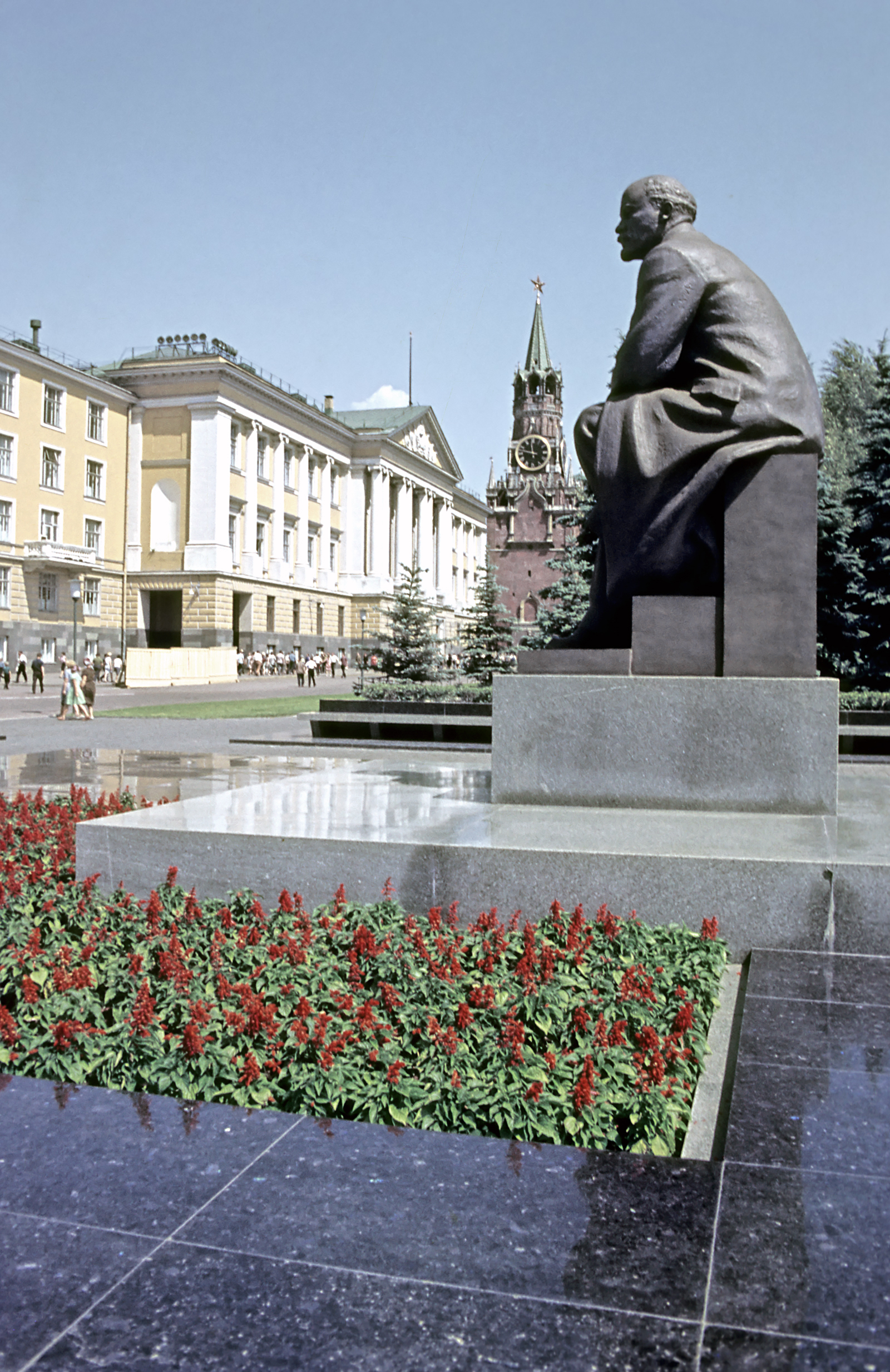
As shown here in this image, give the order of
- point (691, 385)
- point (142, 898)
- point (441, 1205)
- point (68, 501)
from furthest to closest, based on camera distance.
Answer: point (68, 501)
point (691, 385)
point (142, 898)
point (441, 1205)

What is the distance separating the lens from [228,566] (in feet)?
194

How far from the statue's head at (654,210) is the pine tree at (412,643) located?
2449cm

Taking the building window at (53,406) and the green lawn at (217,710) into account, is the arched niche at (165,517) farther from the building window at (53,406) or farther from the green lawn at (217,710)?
the green lawn at (217,710)

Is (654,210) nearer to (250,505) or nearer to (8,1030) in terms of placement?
(8,1030)

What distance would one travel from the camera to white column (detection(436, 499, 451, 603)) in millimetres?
92875

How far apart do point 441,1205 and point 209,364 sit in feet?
196

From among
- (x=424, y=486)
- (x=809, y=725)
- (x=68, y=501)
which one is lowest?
(x=809, y=725)

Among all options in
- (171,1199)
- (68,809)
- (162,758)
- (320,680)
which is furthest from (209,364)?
(171,1199)

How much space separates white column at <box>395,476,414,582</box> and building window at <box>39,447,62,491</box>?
3098 centimetres

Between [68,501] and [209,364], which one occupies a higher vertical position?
[209,364]

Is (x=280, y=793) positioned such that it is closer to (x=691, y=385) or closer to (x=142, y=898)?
(x=142, y=898)

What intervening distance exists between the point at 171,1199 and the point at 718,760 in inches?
157

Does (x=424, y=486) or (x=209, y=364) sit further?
(x=424, y=486)

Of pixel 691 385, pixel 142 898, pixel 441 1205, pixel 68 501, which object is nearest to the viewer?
pixel 441 1205
